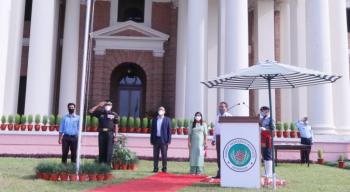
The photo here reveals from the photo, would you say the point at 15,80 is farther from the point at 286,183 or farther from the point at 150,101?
the point at 286,183

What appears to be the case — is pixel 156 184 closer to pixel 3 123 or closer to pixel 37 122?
pixel 37 122

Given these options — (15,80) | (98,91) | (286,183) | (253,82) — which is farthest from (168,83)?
(286,183)

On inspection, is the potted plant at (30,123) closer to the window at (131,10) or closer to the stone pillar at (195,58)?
the stone pillar at (195,58)

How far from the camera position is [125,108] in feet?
84.8

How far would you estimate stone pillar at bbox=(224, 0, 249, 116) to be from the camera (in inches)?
704

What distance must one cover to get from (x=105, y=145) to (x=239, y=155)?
405 centimetres

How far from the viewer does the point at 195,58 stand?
18906 millimetres

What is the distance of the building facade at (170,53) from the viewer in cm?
1838

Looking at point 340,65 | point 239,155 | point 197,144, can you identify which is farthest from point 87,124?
point 340,65

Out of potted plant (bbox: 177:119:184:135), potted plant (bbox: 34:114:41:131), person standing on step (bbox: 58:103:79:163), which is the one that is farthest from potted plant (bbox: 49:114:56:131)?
person standing on step (bbox: 58:103:79:163)

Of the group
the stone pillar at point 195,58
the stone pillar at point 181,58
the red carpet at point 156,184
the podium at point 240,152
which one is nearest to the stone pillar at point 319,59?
the stone pillar at point 195,58

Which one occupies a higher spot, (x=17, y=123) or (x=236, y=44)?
(x=236, y=44)

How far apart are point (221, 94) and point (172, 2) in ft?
26.5

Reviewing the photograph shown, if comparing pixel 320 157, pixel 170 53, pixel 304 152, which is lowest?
pixel 320 157
